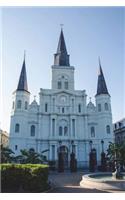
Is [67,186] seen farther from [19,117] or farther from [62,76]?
[62,76]

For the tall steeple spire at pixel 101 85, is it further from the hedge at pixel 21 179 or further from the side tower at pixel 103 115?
the hedge at pixel 21 179

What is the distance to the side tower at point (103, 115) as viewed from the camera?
3702 cm

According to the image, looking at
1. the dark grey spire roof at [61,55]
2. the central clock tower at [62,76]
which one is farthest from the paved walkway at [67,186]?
the dark grey spire roof at [61,55]

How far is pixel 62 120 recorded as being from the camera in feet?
127

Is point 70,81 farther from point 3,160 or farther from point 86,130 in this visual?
point 3,160

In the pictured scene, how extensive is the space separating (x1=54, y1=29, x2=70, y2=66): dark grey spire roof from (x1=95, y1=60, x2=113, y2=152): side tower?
8.03 metres

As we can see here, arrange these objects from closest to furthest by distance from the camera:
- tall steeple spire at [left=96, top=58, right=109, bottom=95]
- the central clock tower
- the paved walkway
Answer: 1. the paved walkway
2. tall steeple spire at [left=96, top=58, right=109, bottom=95]
3. the central clock tower

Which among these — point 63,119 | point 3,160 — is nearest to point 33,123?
point 63,119

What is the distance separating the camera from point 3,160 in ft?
62.3

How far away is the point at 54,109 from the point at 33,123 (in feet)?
13.9

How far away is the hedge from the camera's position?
1088 cm

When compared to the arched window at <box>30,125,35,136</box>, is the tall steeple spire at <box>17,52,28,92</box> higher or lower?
higher

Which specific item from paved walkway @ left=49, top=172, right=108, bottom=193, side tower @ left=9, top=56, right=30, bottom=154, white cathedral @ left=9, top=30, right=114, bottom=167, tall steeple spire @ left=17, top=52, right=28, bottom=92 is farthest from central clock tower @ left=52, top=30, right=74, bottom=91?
paved walkway @ left=49, top=172, right=108, bottom=193

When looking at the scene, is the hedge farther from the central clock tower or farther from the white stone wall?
the central clock tower
